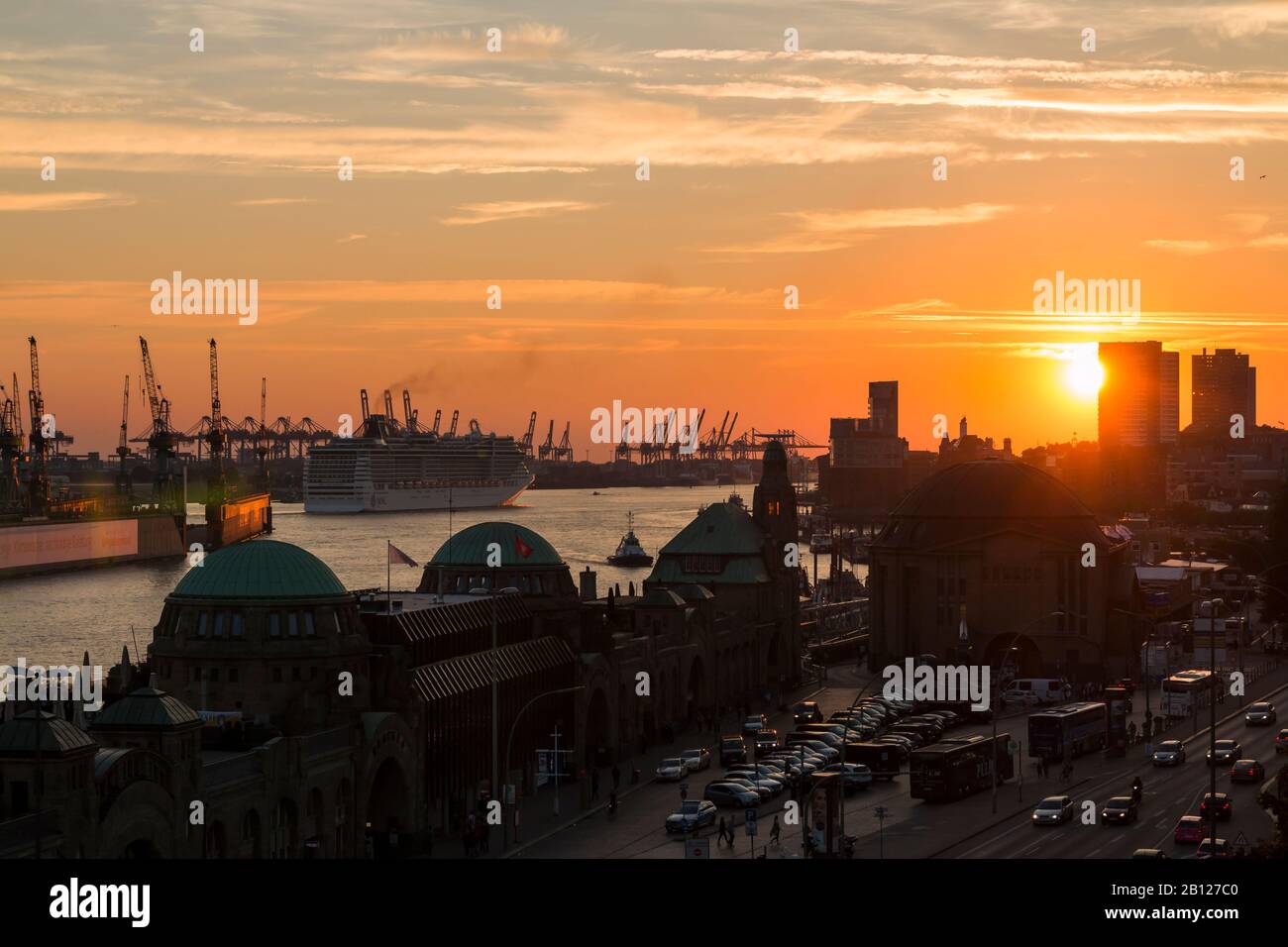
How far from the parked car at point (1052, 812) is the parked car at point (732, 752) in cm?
1498

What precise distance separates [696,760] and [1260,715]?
26.4 metres

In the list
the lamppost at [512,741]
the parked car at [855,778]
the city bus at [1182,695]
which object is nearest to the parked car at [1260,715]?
the city bus at [1182,695]

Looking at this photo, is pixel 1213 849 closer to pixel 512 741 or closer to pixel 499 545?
pixel 512 741

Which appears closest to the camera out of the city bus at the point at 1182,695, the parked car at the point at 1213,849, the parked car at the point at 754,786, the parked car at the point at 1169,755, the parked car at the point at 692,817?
the parked car at the point at 1213,849

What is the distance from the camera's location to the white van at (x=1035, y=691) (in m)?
98.7

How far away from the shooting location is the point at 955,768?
A: 6688cm

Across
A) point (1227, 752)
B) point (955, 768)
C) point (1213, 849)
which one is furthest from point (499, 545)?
point (1213, 849)

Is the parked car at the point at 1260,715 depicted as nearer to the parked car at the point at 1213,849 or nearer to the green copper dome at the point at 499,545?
the green copper dome at the point at 499,545

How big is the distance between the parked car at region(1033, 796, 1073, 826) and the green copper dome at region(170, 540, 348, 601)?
22.4 metres

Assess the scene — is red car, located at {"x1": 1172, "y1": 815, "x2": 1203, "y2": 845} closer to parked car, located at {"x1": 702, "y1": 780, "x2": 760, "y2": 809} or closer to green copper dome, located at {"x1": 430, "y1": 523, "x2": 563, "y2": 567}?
parked car, located at {"x1": 702, "y1": 780, "x2": 760, "y2": 809}

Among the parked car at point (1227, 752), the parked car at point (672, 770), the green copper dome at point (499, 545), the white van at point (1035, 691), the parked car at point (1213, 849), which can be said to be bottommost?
the white van at point (1035, 691)

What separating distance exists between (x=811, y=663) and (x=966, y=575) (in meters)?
10.6
